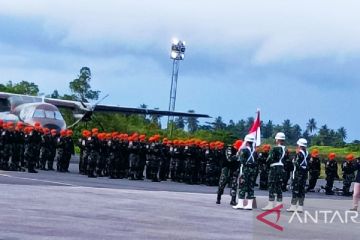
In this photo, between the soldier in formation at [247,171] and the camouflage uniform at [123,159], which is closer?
the soldier in formation at [247,171]

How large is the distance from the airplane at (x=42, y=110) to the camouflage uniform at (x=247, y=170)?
22.3 meters

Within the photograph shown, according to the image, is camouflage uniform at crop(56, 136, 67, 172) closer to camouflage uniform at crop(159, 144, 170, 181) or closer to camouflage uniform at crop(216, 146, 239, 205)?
camouflage uniform at crop(159, 144, 170, 181)

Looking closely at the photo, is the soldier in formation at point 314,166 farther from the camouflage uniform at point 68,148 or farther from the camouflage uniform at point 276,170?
the camouflage uniform at point 276,170

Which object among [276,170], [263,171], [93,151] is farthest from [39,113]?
[276,170]

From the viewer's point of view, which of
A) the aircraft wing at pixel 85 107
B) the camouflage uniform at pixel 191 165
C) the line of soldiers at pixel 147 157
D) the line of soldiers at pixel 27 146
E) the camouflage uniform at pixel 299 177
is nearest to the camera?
the camouflage uniform at pixel 299 177

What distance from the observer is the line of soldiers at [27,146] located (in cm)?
3111

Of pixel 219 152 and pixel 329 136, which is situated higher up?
pixel 329 136

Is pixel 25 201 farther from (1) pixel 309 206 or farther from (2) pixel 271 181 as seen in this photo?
(1) pixel 309 206

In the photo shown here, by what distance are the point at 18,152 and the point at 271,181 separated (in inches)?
539

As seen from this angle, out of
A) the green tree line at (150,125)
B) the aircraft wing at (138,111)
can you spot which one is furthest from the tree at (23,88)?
the aircraft wing at (138,111)

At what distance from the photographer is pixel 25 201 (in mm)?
17969

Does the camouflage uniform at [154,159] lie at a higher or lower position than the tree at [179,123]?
lower

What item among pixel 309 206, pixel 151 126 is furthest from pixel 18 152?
pixel 151 126

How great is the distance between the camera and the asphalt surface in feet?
44.9
